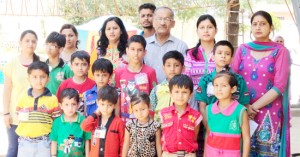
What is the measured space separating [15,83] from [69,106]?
0.68 meters

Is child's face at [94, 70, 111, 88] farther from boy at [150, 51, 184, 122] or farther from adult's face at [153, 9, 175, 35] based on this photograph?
adult's face at [153, 9, 175, 35]

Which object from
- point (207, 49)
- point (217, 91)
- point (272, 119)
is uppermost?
point (207, 49)

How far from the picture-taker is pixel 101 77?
344 centimetres

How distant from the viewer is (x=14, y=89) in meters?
3.74

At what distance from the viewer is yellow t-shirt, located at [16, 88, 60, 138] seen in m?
3.39

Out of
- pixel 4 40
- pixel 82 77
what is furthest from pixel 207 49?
pixel 4 40

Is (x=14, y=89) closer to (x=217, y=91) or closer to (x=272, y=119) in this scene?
(x=217, y=91)

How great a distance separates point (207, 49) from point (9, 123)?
1779mm

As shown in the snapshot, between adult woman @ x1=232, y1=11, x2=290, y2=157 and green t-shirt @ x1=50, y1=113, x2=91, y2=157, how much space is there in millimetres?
1285

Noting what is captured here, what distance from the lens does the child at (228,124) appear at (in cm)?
302

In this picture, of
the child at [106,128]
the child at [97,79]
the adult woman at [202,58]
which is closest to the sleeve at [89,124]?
the child at [106,128]

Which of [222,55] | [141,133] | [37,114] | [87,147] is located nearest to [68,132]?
[87,147]

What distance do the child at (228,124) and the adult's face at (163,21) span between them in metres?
0.82

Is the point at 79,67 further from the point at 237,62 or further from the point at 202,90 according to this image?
the point at 237,62
